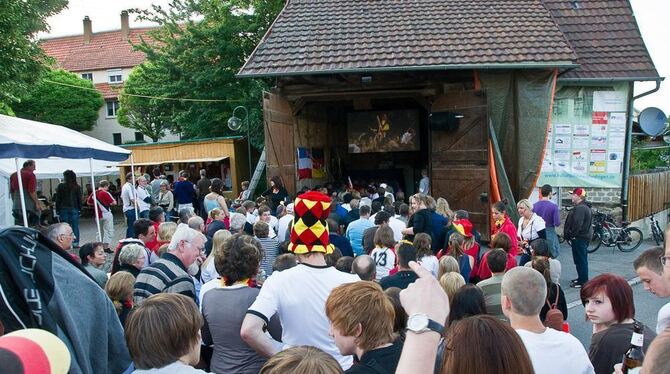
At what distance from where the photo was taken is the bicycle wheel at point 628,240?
11812 mm

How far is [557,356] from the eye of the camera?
8.52 feet

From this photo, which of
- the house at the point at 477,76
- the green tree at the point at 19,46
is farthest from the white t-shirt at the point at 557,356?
the green tree at the point at 19,46

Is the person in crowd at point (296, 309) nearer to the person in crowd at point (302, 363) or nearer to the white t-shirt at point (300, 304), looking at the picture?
the white t-shirt at point (300, 304)

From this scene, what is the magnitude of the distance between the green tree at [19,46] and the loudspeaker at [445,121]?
8.94m

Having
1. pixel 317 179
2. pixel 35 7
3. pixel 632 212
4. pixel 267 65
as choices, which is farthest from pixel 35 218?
pixel 632 212

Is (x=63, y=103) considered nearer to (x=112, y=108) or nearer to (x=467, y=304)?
(x=112, y=108)

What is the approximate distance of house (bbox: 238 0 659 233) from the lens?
37.9 ft

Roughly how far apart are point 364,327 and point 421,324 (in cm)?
75

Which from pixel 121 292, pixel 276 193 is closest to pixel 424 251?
pixel 121 292

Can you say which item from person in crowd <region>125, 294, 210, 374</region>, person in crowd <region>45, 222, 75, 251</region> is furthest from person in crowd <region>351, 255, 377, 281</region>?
person in crowd <region>45, 222, 75, 251</region>

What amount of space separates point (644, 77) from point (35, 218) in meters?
13.1

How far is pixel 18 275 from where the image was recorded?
1962 millimetres

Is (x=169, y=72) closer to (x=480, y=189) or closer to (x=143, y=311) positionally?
(x=480, y=189)

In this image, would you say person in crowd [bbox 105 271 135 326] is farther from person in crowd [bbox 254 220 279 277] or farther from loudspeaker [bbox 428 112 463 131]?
loudspeaker [bbox 428 112 463 131]
